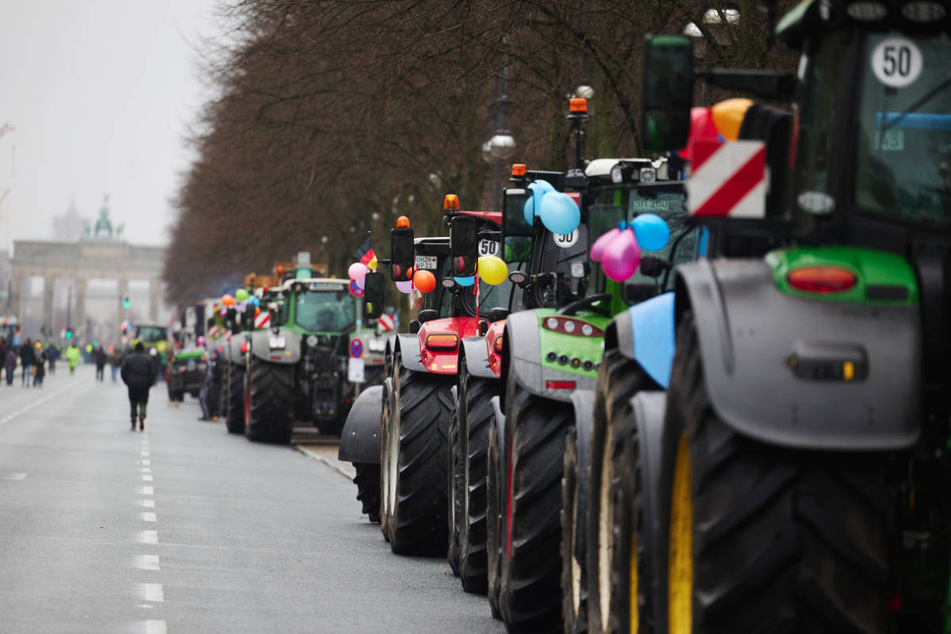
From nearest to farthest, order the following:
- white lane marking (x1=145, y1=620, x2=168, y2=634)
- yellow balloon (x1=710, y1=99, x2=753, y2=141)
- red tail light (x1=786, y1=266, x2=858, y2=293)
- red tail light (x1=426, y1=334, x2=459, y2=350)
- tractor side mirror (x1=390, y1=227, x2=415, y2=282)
Answer: red tail light (x1=786, y1=266, x2=858, y2=293) → yellow balloon (x1=710, y1=99, x2=753, y2=141) → white lane marking (x1=145, y1=620, x2=168, y2=634) → red tail light (x1=426, y1=334, x2=459, y2=350) → tractor side mirror (x1=390, y1=227, x2=415, y2=282)

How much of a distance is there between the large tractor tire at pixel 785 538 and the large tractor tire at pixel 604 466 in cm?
177

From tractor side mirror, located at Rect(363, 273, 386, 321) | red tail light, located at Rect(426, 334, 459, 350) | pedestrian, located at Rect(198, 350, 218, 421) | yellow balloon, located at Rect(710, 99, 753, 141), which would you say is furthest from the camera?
pedestrian, located at Rect(198, 350, 218, 421)

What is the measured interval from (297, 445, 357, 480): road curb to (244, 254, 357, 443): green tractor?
51 cm

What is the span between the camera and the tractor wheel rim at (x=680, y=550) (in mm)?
5969

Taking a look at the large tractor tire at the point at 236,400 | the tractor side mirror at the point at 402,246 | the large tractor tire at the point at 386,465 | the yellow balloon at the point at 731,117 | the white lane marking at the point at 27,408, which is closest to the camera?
the yellow balloon at the point at 731,117

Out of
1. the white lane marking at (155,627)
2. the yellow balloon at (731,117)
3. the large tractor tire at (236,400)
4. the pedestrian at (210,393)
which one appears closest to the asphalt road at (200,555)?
the white lane marking at (155,627)

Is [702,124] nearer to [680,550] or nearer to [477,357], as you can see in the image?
[680,550]

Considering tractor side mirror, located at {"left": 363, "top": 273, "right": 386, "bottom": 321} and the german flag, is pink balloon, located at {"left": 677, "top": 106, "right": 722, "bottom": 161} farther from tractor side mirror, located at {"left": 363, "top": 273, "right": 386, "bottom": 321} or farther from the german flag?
the german flag

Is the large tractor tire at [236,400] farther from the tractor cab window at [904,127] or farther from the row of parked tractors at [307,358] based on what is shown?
the tractor cab window at [904,127]

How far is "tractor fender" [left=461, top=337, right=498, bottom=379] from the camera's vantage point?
11.9 meters

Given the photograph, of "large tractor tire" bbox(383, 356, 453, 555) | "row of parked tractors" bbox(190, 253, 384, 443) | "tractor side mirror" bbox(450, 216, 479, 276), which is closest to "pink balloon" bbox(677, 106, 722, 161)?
"tractor side mirror" bbox(450, 216, 479, 276)

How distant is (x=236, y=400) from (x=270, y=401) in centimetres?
520

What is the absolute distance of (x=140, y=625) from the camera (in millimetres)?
10117

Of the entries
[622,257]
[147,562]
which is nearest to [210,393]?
[147,562]
